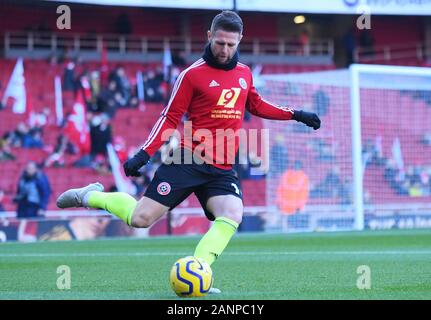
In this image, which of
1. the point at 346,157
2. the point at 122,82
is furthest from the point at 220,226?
the point at 122,82

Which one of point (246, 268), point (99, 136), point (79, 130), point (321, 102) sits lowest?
point (246, 268)

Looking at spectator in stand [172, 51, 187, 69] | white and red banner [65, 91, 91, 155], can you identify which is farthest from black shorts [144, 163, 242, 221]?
spectator in stand [172, 51, 187, 69]

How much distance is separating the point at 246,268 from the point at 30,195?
10801mm

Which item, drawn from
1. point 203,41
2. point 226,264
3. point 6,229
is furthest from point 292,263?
point 203,41

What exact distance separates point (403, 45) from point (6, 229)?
61.4ft

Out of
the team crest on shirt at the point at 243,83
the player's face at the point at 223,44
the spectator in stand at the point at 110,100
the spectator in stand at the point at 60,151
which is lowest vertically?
the team crest on shirt at the point at 243,83

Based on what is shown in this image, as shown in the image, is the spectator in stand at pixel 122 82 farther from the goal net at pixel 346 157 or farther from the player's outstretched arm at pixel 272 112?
the player's outstretched arm at pixel 272 112

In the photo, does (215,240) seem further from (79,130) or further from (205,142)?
(79,130)

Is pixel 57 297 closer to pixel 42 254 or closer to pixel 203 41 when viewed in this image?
pixel 42 254

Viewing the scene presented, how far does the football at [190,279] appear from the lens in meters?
6.71

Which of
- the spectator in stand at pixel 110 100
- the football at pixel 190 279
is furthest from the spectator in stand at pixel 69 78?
the football at pixel 190 279

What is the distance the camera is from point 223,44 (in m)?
7.12

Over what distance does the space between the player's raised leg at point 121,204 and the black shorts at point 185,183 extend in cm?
8

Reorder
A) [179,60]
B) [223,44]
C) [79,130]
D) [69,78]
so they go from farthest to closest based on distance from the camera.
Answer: [179,60] < [69,78] < [79,130] < [223,44]
